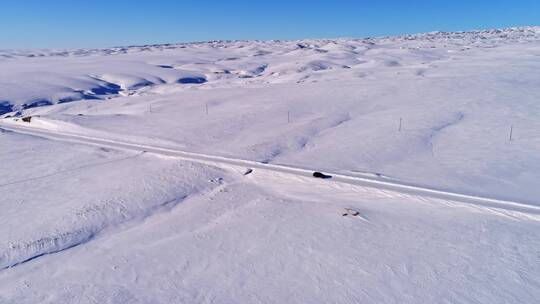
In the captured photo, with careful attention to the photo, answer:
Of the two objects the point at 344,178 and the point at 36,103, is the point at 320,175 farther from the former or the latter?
Answer: the point at 36,103

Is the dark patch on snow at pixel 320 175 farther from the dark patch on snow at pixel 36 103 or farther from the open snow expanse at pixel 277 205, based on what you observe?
the dark patch on snow at pixel 36 103

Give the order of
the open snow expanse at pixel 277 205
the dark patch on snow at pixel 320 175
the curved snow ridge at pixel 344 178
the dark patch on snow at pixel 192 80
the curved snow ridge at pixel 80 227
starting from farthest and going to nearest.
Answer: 1. the dark patch on snow at pixel 192 80
2. the dark patch on snow at pixel 320 175
3. the curved snow ridge at pixel 344 178
4. the curved snow ridge at pixel 80 227
5. the open snow expanse at pixel 277 205

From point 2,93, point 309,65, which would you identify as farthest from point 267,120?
point 309,65

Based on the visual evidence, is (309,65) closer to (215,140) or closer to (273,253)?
(215,140)

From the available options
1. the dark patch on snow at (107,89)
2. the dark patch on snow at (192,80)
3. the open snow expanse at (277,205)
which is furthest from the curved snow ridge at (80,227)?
the dark patch on snow at (192,80)

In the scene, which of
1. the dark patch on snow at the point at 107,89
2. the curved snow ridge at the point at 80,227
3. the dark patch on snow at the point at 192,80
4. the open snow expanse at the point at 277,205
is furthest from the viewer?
the dark patch on snow at the point at 192,80

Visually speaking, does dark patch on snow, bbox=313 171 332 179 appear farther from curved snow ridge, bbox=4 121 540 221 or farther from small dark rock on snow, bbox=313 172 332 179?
curved snow ridge, bbox=4 121 540 221

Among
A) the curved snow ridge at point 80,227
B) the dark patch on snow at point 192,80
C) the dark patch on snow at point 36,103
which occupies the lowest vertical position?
the dark patch on snow at point 192,80
